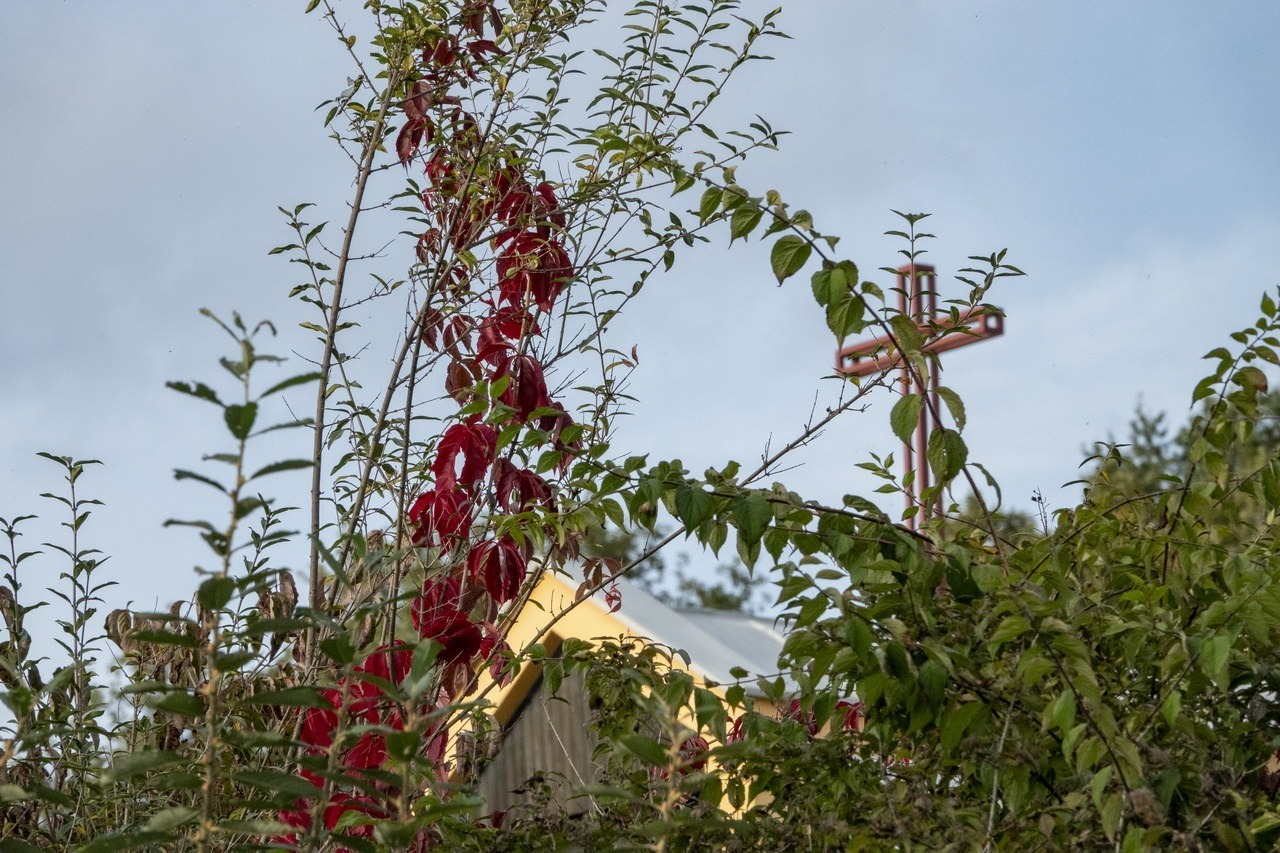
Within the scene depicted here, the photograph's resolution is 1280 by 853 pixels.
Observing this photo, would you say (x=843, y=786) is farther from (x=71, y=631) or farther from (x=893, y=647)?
(x=71, y=631)

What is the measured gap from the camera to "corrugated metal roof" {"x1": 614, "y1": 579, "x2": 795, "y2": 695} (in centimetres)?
677

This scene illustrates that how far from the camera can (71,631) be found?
283 cm

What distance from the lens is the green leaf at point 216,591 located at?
1.19m

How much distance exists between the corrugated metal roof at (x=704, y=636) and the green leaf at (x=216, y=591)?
16.3 ft

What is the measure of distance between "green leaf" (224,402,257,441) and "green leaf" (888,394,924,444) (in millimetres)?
1091

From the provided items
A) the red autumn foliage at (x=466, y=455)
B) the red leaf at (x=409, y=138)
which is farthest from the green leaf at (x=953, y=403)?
the red leaf at (x=409, y=138)

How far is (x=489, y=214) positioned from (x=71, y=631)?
137 centimetres

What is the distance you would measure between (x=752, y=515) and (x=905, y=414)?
291 millimetres

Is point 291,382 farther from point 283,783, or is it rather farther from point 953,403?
point 953,403

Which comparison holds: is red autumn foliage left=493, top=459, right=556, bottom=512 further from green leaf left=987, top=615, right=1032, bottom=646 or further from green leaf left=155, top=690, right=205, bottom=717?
green leaf left=155, top=690, right=205, bottom=717

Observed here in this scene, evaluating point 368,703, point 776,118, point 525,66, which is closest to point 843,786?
point 368,703

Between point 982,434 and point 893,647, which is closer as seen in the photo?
point 893,647

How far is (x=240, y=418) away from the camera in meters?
1.17

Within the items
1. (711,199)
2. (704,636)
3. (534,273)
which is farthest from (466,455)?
(704,636)
